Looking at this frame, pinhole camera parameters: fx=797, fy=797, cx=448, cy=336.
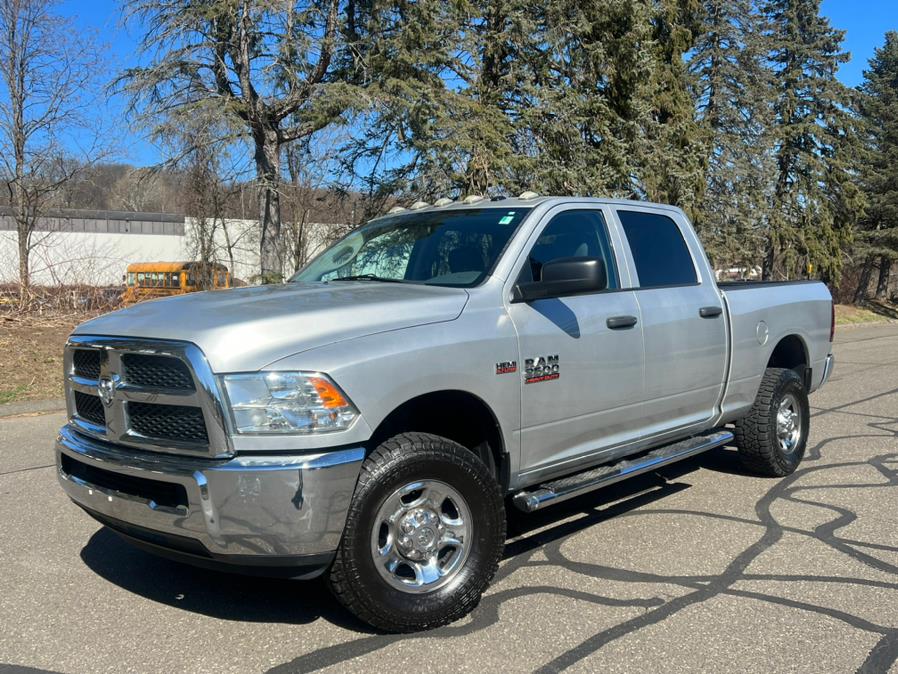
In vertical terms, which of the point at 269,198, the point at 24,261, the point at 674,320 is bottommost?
the point at 674,320

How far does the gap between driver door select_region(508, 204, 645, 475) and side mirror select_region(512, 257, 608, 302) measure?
81mm

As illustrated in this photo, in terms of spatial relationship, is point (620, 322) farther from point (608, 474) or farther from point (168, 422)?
point (168, 422)

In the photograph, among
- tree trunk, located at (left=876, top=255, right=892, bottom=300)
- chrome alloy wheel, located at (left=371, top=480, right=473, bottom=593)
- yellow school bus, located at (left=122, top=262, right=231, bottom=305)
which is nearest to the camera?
chrome alloy wheel, located at (left=371, top=480, right=473, bottom=593)

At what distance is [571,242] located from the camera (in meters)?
4.79

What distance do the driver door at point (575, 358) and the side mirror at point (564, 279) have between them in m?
0.08

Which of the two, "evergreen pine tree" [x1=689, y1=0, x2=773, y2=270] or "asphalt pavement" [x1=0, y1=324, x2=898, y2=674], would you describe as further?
"evergreen pine tree" [x1=689, y1=0, x2=773, y2=270]

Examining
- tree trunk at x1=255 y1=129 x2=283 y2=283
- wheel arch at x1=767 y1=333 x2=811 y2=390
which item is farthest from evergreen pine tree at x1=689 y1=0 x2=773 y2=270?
wheel arch at x1=767 y1=333 x2=811 y2=390

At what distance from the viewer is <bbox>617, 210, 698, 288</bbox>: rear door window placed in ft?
17.0

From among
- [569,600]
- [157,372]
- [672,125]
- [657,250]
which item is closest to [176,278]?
[672,125]

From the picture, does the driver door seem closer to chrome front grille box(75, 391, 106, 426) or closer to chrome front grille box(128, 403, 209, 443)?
chrome front grille box(128, 403, 209, 443)

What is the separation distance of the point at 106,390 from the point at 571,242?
8.87 ft

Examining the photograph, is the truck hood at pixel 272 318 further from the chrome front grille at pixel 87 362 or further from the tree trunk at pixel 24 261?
the tree trunk at pixel 24 261

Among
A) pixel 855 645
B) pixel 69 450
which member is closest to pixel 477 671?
pixel 855 645

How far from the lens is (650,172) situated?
18.2 metres
